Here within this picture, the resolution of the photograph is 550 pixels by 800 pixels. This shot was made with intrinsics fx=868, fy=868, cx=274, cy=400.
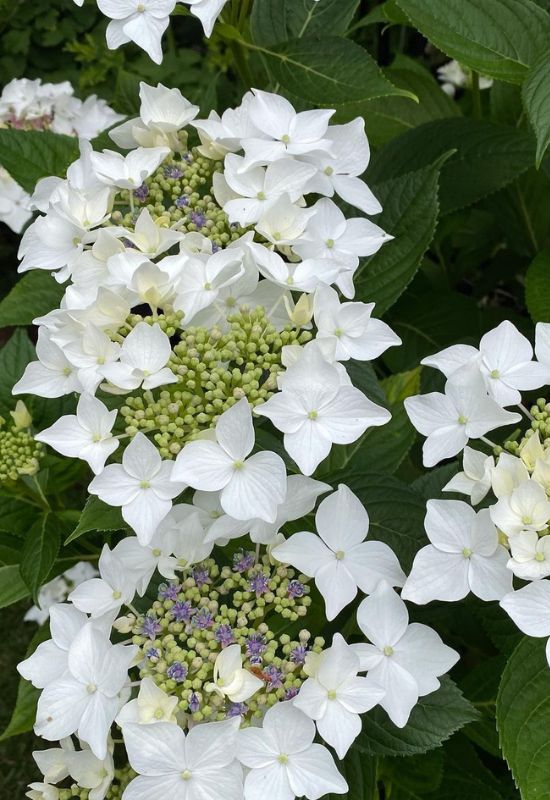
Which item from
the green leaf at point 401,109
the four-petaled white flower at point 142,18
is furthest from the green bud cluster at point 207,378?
the green leaf at point 401,109

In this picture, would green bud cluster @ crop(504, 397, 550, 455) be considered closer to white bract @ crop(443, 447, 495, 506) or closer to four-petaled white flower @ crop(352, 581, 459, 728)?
white bract @ crop(443, 447, 495, 506)

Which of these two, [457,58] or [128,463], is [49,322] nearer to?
[128,463]

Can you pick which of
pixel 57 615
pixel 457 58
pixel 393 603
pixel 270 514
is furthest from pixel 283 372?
pixel 457 58

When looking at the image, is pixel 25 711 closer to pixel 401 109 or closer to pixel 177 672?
pixel 177 672

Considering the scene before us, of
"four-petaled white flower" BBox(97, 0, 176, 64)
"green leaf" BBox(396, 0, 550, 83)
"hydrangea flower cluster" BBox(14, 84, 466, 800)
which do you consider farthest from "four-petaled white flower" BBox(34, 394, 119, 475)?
"green leaf" BBox(396, 0, 550, 83)

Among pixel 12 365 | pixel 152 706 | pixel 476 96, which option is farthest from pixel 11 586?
pixel 476 96
